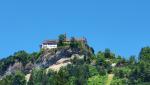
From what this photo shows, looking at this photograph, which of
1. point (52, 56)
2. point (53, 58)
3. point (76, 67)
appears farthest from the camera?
point (52, 56)

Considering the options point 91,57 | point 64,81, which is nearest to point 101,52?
point 91,57

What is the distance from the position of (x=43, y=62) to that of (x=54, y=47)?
38.9 feet

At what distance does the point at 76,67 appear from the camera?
167 m

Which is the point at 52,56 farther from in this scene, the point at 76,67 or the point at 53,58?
the point at 76,67

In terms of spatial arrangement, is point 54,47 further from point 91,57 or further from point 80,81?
point 80,81

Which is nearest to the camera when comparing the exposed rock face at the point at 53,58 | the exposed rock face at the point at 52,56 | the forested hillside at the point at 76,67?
the forested hillside at the point at 76,67

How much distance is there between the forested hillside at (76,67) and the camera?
161625mm

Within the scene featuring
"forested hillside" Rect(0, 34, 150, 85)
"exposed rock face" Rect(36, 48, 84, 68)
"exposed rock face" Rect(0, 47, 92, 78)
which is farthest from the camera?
"exposed rock face" Rect(36, 48, 84, 68)

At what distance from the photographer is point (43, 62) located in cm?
18350

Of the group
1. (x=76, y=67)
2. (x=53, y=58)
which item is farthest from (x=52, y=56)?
(x=76, y=67)

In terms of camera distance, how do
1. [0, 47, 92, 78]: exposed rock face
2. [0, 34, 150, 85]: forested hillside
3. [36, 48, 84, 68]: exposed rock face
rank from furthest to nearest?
[36, 48, 84, 68]: exposed rock face < [0, 47, 92, 78]: exposed rock face < [0, 34, 150, 85]: forested hillside

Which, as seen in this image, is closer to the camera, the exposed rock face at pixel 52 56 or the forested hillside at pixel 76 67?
the forested hillside at pixel 76 67

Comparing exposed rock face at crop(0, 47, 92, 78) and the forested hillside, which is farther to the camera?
exposed rock face at crop(0, 47, 92, 78)

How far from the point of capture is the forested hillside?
161625mm
